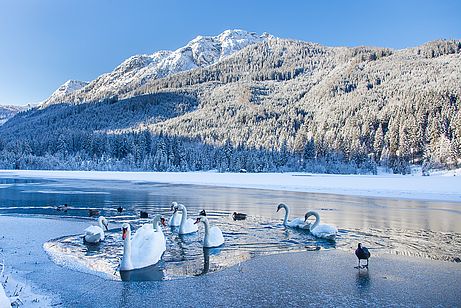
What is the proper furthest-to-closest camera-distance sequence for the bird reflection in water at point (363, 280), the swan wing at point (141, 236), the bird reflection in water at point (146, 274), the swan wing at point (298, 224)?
the swan wing at point (298, 224) < the swan wing at point (141, 236) < the bird reflection in water at point (146, 274) < the bird reflection in water at point (363, 280)

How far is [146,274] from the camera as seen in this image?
8.69 metres

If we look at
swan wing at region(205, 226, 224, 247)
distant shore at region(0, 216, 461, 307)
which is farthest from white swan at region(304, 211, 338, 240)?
swan wing at region(205, 226, 224, 247)

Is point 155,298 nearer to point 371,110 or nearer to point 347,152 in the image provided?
point 347,152

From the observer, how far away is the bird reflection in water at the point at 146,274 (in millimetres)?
8352

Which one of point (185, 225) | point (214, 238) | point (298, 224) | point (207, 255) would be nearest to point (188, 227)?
point (185, 225)

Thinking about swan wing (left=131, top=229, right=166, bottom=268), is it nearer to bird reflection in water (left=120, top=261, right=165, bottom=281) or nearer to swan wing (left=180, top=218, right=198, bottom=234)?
bird reflection in water (left=120, top=261, right=165, bottom=281)

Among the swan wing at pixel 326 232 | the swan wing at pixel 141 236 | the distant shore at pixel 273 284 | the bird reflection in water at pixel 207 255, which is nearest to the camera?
the distant shore at pixel 273 284

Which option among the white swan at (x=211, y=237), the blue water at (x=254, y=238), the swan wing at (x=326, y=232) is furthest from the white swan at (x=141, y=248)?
the swan wing at (x=326, y=232)

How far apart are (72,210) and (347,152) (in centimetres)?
7910

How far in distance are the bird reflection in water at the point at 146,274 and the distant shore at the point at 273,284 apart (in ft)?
1.29

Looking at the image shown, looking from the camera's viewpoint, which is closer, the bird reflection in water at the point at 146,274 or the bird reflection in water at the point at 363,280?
the bird reflection in water at the point at 363,280

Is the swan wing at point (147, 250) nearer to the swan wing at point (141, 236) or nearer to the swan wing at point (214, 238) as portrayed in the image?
the swan wing at point (141, 236)

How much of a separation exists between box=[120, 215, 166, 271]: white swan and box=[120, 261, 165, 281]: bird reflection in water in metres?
0.09

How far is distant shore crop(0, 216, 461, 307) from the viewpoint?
22.6 ft
